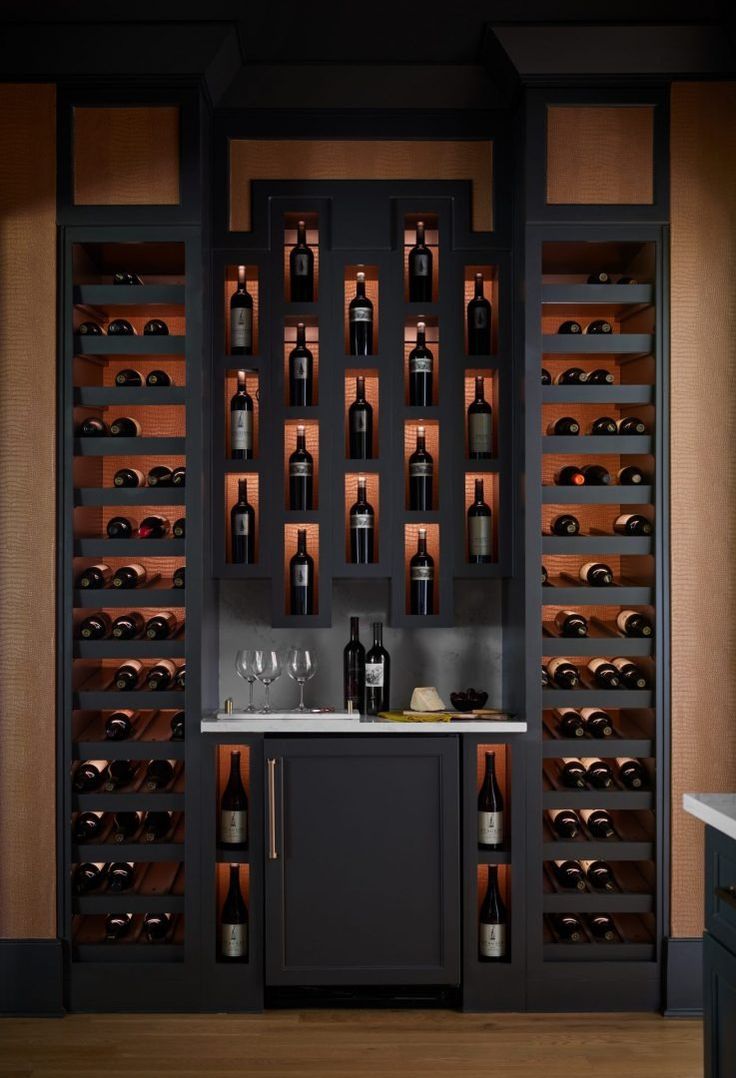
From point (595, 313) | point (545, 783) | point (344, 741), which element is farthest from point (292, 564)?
point (595, 313)

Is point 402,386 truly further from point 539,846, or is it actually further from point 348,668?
point 539,846

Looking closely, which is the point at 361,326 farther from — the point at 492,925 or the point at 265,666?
the point at 492,925

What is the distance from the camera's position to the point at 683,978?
320cm

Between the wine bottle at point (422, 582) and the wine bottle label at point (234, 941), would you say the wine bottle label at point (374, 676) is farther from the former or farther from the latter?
the wine bottle label at point (234, 941)

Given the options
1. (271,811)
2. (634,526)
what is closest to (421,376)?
(634,526)

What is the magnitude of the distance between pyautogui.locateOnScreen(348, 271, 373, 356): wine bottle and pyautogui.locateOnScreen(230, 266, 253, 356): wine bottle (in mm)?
379

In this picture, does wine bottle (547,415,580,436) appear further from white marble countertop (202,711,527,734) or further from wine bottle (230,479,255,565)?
wine bottle (230,479,255,565)

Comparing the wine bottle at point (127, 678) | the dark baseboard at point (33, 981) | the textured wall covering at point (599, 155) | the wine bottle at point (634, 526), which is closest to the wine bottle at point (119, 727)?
the wine bottle at point (127, 678)

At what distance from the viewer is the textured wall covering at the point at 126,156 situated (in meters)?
3.26

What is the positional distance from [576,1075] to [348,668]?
153 centimetres

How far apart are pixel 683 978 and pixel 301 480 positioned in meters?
2.21

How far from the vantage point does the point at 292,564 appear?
3.51m

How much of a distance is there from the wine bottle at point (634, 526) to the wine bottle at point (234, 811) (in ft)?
5.30

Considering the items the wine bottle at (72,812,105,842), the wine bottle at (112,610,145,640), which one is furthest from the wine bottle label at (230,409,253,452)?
the wine bottle at (72,812,105,842)
